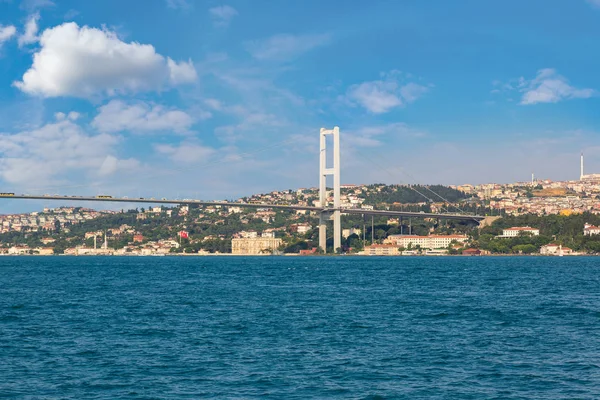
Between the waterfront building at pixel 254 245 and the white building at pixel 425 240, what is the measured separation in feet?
43.3

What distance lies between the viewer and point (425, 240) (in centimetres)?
7431

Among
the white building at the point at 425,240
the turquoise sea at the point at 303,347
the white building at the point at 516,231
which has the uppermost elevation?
the white building at the point at 516,231

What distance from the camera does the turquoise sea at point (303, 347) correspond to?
831cm

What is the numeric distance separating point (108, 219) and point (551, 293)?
109m

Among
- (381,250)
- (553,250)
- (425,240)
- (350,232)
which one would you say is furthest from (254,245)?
(553,250)

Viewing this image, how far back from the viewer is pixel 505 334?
1177 centimetres

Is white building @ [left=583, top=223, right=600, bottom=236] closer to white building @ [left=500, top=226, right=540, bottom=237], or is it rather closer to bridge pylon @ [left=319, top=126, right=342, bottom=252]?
white building @ [left=500, top=226, right=540, bottom=237]

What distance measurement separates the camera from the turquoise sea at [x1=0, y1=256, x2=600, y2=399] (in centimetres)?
831

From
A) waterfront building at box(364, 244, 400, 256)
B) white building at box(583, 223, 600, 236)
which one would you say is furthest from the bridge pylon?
white building at box(583, 223, 600, 236)

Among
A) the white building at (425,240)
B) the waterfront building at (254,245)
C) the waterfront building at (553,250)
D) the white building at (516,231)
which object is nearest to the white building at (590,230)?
the waterfront building at (553,250)

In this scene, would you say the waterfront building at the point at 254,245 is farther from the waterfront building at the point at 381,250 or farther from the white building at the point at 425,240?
the waterfront building at the point at 381,250

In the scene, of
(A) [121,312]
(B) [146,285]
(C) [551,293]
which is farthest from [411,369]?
(B) [146,285]

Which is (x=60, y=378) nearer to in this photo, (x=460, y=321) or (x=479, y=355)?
(x=479, y=355)

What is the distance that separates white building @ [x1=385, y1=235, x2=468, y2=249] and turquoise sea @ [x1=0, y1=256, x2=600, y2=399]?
5433cm
